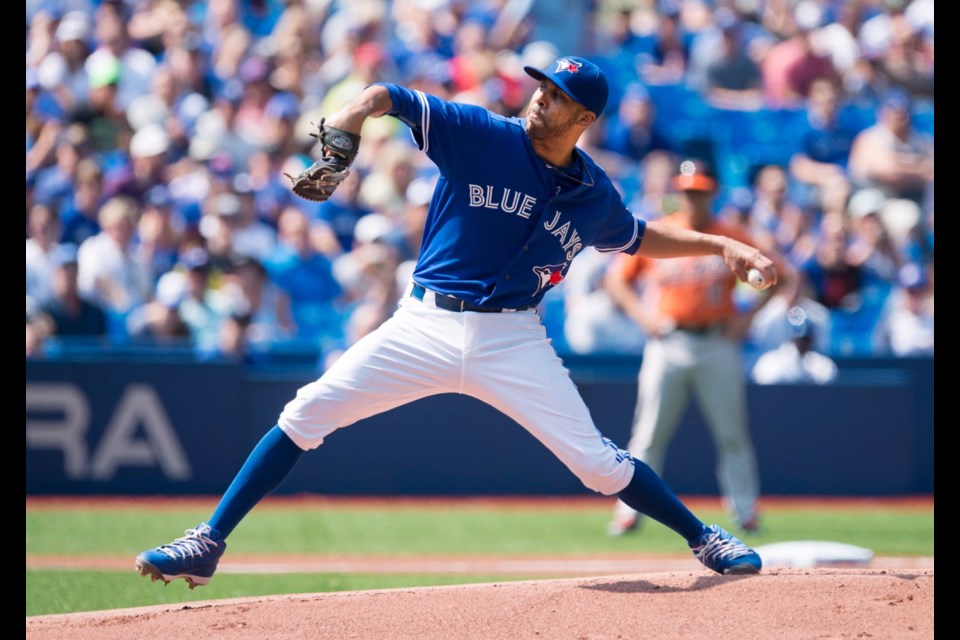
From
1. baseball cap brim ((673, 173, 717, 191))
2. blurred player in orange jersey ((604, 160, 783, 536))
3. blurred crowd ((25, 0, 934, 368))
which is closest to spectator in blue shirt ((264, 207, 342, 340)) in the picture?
blurred crowd ((25, 0, 934, 368))

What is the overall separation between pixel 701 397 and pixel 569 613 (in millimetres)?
4211

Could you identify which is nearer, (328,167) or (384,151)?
(328,167)

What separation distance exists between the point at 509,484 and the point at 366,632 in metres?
5.73

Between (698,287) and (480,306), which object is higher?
(698,287)

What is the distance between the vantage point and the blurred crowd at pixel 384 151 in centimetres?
1047

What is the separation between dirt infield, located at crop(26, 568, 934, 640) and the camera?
4637 millimetres

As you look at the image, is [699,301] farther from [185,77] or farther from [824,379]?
[185,77]

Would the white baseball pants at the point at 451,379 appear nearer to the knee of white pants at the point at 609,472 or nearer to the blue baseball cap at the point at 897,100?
the knee of white pants at the point at 609,472

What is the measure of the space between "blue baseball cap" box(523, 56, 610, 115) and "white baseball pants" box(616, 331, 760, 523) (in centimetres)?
402

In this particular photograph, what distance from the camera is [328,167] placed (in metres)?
4.37

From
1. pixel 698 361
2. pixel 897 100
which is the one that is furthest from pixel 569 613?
pixel 897 100

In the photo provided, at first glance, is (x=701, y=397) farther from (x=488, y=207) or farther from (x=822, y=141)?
(x=822, y=141)

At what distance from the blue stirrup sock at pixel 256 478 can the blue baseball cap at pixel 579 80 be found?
Result: 1.72 metres

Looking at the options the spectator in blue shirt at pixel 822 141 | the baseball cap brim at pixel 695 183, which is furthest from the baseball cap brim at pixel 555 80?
the spectator in blue shirt at pixel 822 141
